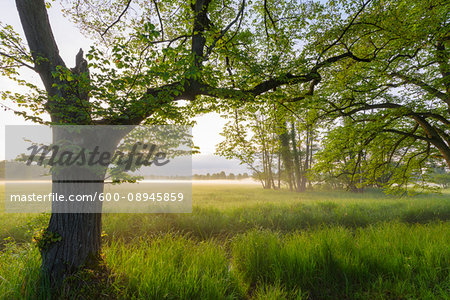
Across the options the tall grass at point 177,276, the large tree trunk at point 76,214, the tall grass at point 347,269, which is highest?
the large tree trunk at point 76,214

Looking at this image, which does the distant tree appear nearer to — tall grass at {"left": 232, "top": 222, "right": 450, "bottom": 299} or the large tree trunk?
the large tree trunk

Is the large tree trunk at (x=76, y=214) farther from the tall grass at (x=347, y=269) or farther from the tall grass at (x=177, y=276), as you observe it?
the tall grass at (x=347, y=269)

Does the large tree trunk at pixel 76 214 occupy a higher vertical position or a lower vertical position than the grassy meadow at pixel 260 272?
higher

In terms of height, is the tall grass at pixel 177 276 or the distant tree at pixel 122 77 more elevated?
the distant tree at pixel 122 77

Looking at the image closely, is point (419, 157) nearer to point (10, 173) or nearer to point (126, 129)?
point (126, 129)

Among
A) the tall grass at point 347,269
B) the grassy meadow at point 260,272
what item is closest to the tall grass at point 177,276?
the grassy meadow at point 260,272

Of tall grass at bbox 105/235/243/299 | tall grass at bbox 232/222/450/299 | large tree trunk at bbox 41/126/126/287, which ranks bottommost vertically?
tall grass at bbox 232/222/450/299

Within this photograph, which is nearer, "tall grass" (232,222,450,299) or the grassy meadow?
the grassy meadow

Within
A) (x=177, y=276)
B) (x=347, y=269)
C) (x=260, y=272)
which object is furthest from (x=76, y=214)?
(x=347, y=269)

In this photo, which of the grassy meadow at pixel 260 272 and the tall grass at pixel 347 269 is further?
the tall grass at pixel 347 269

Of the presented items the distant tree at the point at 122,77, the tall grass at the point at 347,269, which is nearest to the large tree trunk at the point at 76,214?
the distant tree at the point at 122,77

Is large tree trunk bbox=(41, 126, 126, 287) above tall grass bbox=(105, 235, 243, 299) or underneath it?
above

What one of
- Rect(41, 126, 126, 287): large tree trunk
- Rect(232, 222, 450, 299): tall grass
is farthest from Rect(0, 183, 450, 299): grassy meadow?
Rect(41, 126, 126, 287): large tree trunk

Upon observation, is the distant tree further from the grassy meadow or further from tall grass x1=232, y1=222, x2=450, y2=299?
tall grass x1=232, y1=222, x2=450, y2=299
